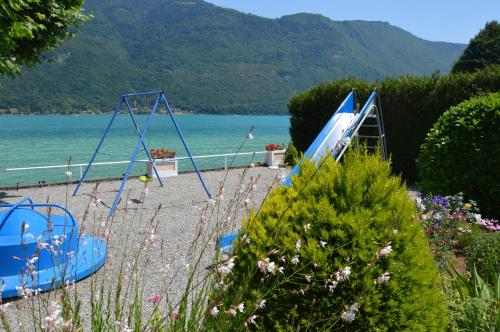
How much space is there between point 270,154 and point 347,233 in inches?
604

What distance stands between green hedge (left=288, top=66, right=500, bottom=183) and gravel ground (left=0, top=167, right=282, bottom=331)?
4229 mm

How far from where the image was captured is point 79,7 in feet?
33.9

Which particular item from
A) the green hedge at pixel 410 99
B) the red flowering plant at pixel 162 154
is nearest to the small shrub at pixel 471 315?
the green hedge at pixel 410 99

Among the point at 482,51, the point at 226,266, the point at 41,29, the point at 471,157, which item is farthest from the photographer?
the point at 482,51

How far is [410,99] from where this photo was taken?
51.1 ft

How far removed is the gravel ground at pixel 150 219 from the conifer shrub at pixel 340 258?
0.93 metres

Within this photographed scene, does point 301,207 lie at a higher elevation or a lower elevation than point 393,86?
lower

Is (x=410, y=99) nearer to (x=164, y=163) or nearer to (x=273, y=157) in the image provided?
(x=273, y=157)

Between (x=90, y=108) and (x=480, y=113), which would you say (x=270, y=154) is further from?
(x=90, y=108)

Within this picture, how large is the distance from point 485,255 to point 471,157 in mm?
3356

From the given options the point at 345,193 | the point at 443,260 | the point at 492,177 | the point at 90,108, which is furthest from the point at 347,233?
the point at 90,108

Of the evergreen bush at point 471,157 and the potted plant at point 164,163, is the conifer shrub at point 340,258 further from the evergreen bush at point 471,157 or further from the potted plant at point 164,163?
the potted plant at point 164,163

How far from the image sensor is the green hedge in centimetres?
1423

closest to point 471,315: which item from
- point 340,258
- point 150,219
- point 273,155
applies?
point 340,258
